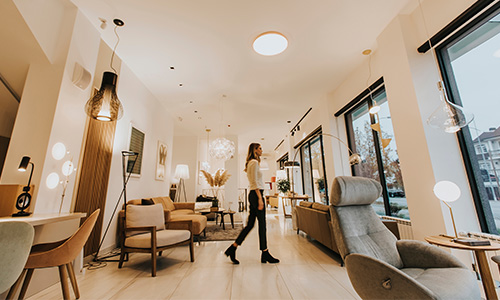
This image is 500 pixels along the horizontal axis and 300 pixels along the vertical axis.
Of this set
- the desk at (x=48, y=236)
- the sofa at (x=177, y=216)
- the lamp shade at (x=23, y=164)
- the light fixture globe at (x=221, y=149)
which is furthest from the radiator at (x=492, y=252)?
the light fixture globe at (x=221, y=149)

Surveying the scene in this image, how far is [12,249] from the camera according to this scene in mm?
1136

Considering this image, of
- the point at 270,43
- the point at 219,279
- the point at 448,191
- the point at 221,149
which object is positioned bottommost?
the point at 219,279

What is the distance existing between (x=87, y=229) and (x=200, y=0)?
2924 mm

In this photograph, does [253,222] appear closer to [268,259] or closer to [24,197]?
[268,259]

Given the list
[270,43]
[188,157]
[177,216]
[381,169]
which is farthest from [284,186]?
[270,43]

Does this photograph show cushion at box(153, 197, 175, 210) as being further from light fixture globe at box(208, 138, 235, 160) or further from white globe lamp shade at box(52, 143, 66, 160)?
white globe lamp shade at box(52, 143, 66, 160)

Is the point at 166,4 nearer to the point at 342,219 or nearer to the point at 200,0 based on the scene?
the point at 200,0

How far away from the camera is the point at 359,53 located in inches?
143

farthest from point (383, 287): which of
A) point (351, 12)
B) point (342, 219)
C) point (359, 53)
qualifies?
point (359, 53)

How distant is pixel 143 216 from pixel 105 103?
63.7 inches

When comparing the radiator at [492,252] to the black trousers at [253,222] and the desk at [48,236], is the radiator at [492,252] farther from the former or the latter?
the desk at [48,236]

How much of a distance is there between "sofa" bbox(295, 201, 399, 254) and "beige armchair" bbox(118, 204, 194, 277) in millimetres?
2062

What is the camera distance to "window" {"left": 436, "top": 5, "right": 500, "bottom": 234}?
2162mm

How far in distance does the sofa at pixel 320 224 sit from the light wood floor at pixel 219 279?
0.80 ft
